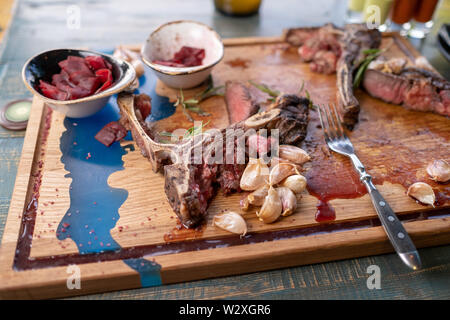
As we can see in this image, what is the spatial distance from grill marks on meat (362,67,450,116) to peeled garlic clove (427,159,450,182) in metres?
0.60

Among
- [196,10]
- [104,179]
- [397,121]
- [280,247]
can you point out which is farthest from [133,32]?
[280,247]

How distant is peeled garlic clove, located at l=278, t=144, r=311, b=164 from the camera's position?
228 centimetres

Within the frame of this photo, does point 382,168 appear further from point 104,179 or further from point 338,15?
point 338,15

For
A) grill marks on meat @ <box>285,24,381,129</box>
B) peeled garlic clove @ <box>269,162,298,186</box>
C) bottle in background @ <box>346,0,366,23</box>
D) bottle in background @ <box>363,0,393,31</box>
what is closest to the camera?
peeled garlic clove @ <box>269,162,298,186</box>

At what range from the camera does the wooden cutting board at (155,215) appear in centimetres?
185

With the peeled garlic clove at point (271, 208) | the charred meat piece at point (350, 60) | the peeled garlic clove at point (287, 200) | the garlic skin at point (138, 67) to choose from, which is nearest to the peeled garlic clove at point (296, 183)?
the peeled garlic clove at point (287, 200)

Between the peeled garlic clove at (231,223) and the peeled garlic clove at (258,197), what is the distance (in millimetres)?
109

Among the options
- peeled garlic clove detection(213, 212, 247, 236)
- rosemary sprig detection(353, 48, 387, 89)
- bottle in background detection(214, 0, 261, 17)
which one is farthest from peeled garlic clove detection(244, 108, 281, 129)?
bottle in background detection(214, 0, 261, 17)

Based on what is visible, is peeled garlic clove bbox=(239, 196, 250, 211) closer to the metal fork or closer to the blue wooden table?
the blue wooden table

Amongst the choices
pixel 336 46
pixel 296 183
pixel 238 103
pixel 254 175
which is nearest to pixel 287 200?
pixel 296 183

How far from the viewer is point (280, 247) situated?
1.90 metres

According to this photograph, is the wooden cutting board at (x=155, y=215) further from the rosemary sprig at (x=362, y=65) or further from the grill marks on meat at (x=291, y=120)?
the rosemary sprig at (x=362, y=65)

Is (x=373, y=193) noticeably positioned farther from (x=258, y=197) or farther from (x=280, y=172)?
(x=258, y=197)

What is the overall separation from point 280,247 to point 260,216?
0.19 metres
